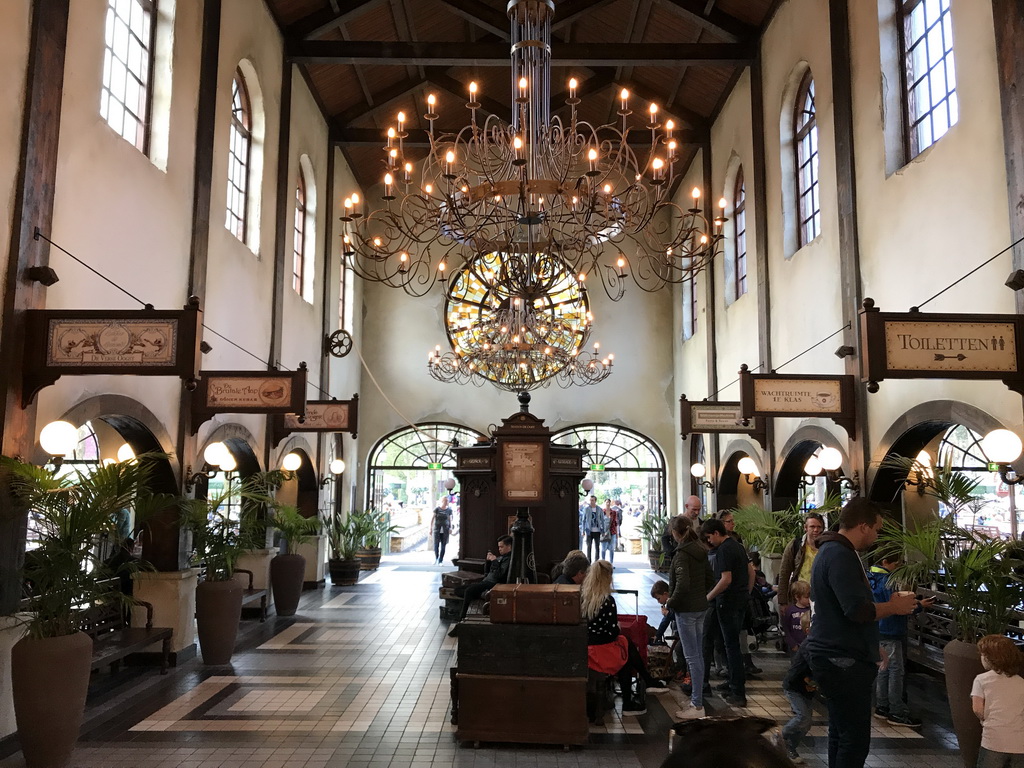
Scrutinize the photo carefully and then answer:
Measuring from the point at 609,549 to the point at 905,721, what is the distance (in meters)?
12.0

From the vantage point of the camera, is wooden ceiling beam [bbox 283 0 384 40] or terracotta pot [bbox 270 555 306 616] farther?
wooden ceiling beam [bbox 283 0 384 40]

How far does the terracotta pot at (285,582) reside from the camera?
11.2m

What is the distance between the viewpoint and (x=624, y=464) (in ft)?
64.3

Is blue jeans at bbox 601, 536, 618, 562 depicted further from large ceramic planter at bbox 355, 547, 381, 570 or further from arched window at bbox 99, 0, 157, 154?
arched window at bbox 99, 0, 157, 154

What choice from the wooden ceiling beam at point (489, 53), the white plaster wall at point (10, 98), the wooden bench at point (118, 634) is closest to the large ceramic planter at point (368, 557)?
the wooden bench at point (118, 634)

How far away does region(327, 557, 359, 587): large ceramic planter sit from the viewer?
15.0m

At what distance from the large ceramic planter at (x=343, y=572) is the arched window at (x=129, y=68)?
27.4ft

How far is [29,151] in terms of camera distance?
20.3ft

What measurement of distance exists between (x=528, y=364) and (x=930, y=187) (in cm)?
699

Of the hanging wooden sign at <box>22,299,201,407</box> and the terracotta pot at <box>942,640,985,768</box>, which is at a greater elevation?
the hanging wooden sign at <box>22,299,201,407</box>

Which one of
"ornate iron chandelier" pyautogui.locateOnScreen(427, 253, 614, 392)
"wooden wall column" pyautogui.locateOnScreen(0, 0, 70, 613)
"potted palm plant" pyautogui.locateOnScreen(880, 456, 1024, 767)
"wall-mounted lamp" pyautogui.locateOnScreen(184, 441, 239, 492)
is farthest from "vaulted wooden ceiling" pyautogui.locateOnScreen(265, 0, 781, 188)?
"potted palm plant" pyautogui.locateOnScreen(880, 456, 1024, 767)

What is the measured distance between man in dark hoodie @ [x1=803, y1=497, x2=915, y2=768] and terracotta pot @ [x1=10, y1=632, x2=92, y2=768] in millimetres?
4341

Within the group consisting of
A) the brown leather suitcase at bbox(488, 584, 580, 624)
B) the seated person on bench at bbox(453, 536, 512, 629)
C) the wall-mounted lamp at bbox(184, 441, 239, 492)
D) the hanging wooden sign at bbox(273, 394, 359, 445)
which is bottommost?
the seated person on bench at bbox(453, 536, 512, 629)

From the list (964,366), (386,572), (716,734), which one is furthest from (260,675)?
(386,572)
